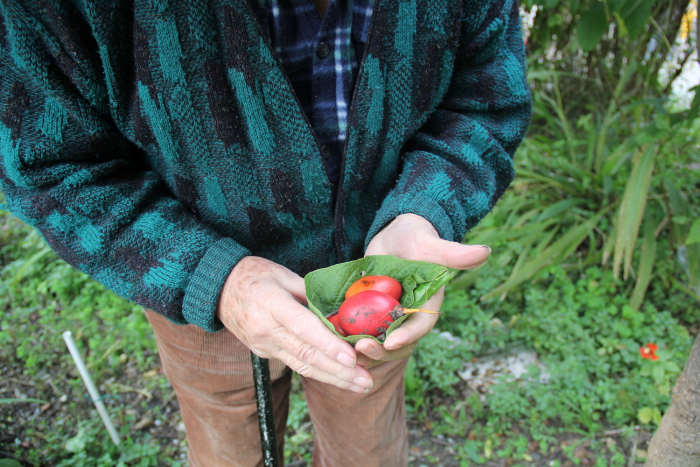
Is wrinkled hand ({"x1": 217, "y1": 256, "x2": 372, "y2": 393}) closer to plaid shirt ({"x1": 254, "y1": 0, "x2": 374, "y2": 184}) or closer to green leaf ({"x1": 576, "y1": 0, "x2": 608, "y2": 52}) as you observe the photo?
plaid shirt ({"x1": 254, "y1": 0, "x2": 374, "y2": 184})

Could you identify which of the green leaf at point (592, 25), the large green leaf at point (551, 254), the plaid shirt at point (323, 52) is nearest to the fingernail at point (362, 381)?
the plaid shirt at point (323, 52)

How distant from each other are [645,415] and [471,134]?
1.66 metres

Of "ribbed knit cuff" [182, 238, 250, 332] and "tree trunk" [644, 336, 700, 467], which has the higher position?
"ribbed knit cuff" [182, 238, 250, 332]

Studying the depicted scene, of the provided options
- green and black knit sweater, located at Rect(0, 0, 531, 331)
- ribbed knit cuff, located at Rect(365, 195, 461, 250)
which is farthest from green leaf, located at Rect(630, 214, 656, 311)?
ribbed knit cuff, located at Rect(365, 195, 461, 250)

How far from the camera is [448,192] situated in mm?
1254

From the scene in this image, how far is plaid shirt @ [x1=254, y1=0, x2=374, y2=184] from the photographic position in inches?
44.0

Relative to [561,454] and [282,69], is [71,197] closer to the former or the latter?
[282,69]

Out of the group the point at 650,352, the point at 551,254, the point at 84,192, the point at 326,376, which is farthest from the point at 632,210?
the point at 84,192

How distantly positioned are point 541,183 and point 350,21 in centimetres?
263

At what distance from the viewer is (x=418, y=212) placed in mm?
1170

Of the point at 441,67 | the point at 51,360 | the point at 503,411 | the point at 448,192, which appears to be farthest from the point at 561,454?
the point at 51,360

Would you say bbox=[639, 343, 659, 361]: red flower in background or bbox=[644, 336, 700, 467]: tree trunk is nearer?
bbox=[644, 336, 700, 467]: tree trunk

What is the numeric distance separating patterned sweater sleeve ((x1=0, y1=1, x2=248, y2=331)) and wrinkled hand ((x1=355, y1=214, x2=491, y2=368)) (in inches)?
13.9

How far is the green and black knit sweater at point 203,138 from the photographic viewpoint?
1.00 m
